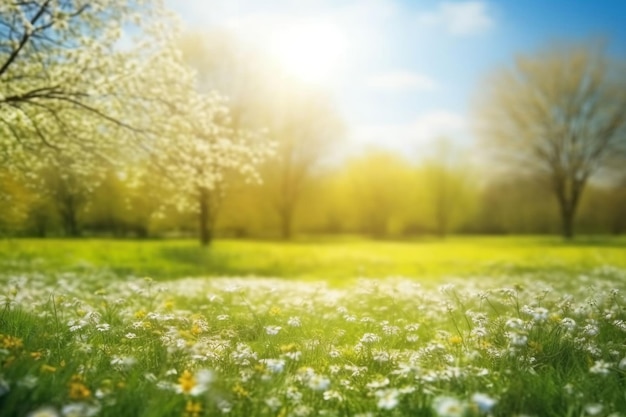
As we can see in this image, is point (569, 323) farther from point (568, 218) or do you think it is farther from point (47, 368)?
point (568, 218)

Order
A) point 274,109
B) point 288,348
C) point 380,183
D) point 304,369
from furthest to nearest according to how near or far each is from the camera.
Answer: point 380,183 → point 274,109 → point 288,348 → point 304,369

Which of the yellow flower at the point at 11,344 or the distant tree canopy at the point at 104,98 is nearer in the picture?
the yellow flower at the point at 11,344

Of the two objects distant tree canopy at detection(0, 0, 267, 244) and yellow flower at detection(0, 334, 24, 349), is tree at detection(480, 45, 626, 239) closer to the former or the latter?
distant tree canopy at detection(0, 0, 267, 244)

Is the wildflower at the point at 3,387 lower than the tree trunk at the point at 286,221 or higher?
lower

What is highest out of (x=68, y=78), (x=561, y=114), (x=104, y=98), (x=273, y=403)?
(x=561, y=114)

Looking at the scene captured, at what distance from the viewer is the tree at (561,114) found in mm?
51062

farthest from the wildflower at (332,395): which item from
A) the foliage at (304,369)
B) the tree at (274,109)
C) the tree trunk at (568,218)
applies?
the tree trunk at (568,218)

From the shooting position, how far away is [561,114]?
52.2 meters

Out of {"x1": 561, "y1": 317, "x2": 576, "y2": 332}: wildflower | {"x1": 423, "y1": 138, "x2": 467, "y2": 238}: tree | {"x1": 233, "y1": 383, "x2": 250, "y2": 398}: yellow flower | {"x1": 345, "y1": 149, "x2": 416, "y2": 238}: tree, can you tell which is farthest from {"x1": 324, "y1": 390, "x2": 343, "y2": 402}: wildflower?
{"x1": 423, "y1": 138, "x2": 467, "y2": 238}: tree

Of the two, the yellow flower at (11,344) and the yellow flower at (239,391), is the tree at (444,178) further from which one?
the yellow flower at (11,344)

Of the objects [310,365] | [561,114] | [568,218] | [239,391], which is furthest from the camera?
[568,218]

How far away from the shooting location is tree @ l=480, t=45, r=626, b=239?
5106 cm

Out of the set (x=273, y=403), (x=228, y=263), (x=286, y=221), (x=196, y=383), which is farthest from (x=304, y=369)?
(x=286, y=221)

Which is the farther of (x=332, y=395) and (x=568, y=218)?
(x=568, y=218)
